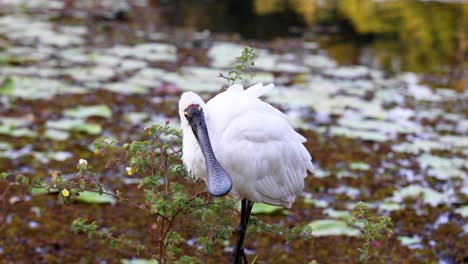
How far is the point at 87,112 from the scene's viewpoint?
648 cm

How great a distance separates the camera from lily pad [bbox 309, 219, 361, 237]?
4469mm

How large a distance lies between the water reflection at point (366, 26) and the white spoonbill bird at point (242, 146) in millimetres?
6551

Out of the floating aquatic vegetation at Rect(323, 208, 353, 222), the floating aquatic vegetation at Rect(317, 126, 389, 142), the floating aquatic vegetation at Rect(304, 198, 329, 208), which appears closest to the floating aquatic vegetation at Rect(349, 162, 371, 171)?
the floating aquatic vegetation at Rect(317, 126, 389, 142)

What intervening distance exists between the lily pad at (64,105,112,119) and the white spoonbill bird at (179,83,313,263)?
378 cm

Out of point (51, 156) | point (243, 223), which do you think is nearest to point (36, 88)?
point (51, 156)

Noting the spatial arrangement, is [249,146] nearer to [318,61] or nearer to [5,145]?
[5,145]

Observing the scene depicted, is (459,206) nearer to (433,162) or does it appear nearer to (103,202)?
(433,162)

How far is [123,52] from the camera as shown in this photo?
8961mm

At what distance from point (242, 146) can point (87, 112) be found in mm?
4066

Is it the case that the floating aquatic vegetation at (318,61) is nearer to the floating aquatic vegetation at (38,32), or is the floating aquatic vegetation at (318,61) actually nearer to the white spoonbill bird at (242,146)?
the floating aquatic vegetation at (38,32)

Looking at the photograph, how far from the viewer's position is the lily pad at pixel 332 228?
14.7 ft

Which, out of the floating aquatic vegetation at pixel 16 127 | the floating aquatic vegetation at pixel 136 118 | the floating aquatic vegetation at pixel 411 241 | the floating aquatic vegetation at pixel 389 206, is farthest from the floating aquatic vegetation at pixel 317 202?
the floating aquatic vegetation at pixel 16 127

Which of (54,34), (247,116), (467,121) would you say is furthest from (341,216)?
(54,34)

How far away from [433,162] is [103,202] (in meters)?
3.02
